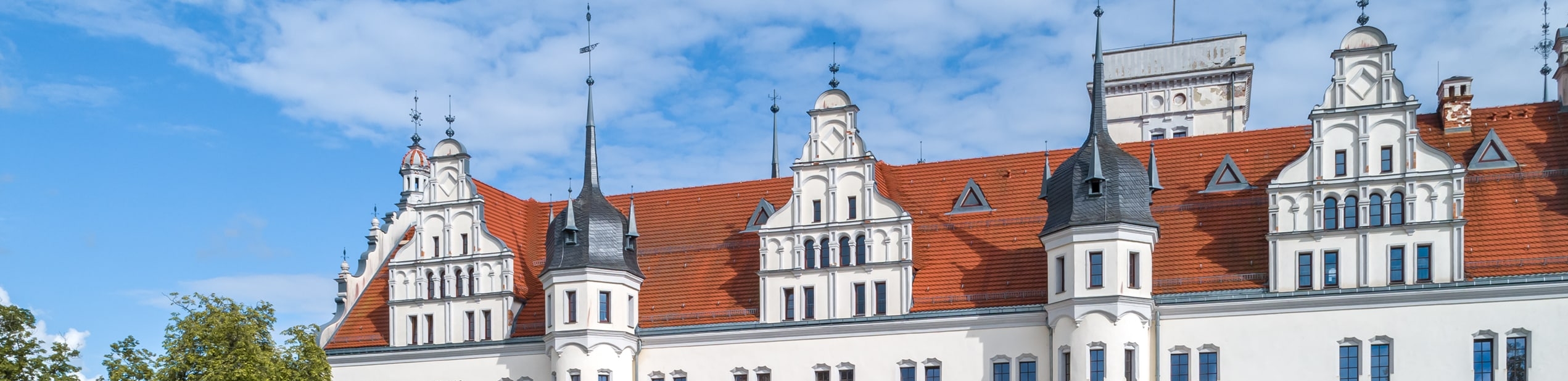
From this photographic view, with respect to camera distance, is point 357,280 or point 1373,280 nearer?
point 1373,280

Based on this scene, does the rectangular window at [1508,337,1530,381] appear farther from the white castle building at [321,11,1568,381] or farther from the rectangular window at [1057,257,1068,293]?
the rectangular window at [1057,257,1068,293]

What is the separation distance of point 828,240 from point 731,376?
514 centimetres

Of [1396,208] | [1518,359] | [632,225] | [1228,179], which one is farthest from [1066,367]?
[632,225]

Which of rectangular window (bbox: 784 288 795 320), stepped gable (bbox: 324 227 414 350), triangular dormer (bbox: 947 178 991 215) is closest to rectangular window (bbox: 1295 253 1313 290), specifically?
triangular dormer (bbox: 947 178 991 215)

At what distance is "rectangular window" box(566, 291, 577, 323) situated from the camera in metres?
55.4

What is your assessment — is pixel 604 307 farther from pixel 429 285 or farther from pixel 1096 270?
pixel 1096 270

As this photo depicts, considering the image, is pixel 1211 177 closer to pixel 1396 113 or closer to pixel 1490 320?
pixel 1396 113

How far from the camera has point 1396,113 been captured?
5019 cm

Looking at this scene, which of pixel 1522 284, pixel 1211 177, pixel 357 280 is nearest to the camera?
pixel 1522 284

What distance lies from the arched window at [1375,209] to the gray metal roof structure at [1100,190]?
227 inches

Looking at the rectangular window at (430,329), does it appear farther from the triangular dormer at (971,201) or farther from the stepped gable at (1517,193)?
the stepped gable at (1517,193)

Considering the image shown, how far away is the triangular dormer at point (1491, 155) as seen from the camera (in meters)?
51.5

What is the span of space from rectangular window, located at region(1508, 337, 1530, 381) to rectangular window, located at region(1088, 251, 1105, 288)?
35.3ft

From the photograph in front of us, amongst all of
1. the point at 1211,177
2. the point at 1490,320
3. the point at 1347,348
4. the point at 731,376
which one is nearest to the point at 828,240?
the point at 731,376
